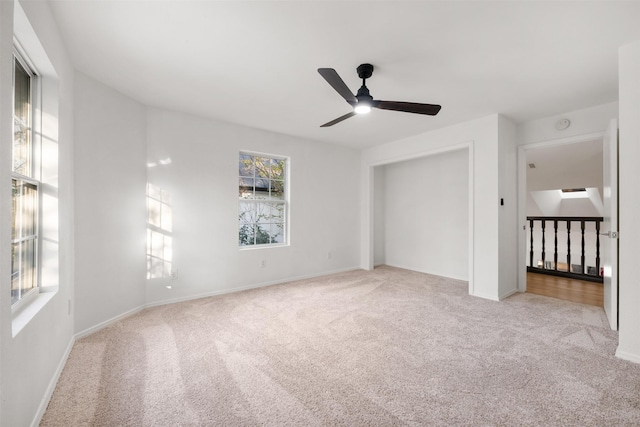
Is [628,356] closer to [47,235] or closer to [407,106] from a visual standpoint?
[407,106]

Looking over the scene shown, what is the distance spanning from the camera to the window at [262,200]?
170 inches

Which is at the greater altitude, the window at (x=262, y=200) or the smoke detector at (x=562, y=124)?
the smoke detector at (x=562, y=124)

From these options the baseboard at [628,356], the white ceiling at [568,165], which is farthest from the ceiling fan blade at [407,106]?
Answer: the white ceiling at [568,165]

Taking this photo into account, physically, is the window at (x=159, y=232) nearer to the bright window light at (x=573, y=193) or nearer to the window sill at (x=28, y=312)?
the window sill at (x=28, y=312)

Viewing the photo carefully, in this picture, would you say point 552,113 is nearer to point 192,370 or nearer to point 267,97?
point 267,97

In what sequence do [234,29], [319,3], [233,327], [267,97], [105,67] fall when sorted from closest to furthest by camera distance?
[319,3]
[234,29]
[105,67]
[233,327]
[267,97]

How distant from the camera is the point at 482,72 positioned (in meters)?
2.60

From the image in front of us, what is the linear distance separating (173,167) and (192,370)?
2449 mm

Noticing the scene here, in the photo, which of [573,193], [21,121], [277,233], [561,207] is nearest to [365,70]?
[21,121]

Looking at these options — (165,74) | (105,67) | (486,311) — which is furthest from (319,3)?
(486,311)

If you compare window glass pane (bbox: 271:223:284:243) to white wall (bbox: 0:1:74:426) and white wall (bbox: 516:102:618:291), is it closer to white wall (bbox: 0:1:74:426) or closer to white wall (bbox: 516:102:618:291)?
white wall (bbox: 0:1:74:426)

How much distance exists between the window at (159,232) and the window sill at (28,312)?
56.7 inches

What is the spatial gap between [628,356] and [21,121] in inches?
182

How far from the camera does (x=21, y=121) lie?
1.81 metres
